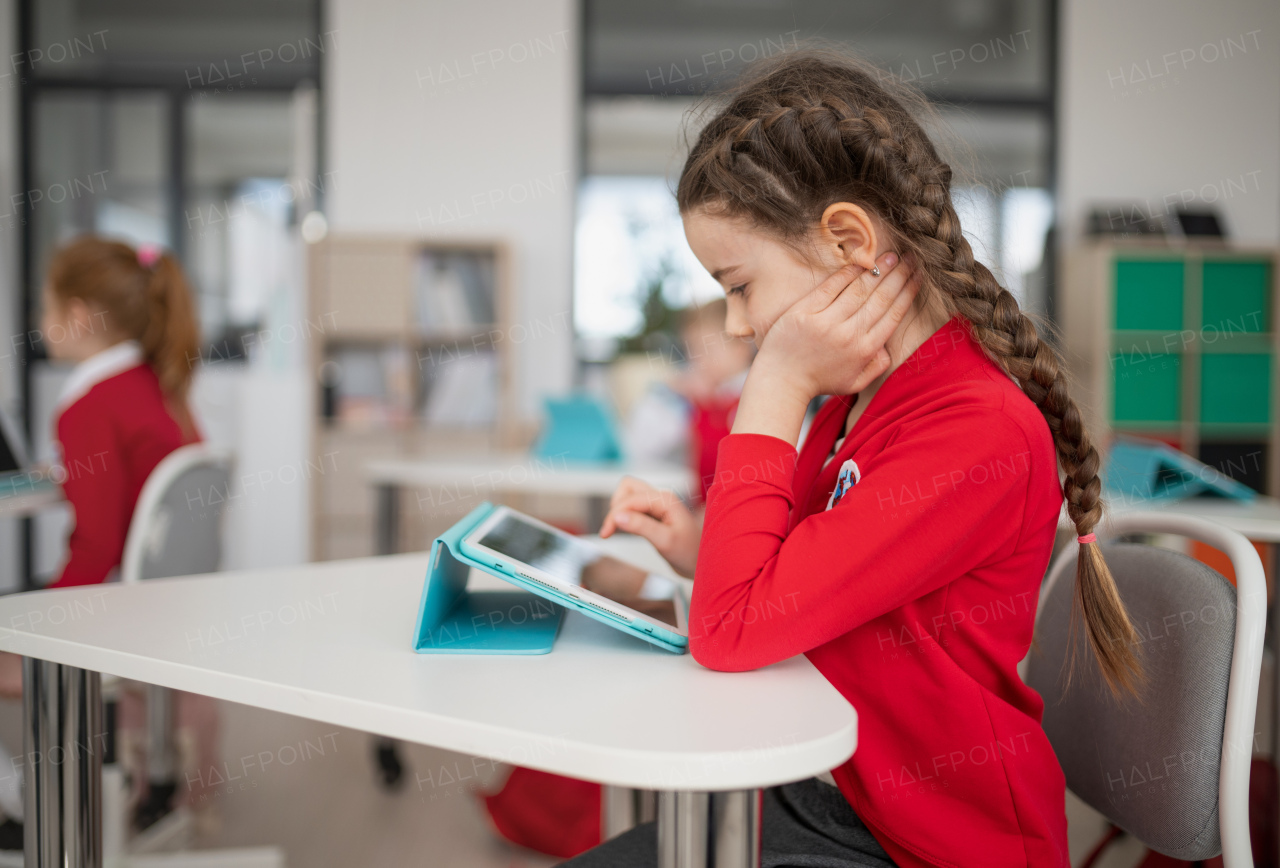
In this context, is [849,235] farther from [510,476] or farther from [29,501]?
Result: [29,501]

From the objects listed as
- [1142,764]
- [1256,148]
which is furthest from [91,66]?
[1256,148]

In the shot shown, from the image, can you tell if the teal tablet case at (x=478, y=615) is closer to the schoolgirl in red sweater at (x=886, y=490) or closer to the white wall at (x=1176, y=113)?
the schoolgirl in red sweater at (x=886, y=490)

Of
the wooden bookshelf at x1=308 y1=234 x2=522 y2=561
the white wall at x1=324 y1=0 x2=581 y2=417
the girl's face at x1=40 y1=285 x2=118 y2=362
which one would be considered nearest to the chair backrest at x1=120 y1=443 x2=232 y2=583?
the girl's face at x1=40 y1=285 x2=118 y2=362

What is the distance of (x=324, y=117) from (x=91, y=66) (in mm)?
1167

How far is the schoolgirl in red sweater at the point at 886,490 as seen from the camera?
0.65m

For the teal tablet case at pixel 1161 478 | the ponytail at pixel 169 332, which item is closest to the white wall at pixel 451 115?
the ponytail at pixel 169 332

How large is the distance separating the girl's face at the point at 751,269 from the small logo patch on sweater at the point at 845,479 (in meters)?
0.14

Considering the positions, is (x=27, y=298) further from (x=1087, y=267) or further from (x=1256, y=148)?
(x=1256, y=148)

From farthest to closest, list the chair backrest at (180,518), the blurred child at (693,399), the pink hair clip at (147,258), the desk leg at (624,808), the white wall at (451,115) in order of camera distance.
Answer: the white wall at (451,115)
the blurred child at (693,399)
the pink hair clip at (147,258)
the chair backrest at (180,518)
the desk leg at (624,808)

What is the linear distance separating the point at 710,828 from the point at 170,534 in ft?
4.23

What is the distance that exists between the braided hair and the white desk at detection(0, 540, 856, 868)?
0.94 ft

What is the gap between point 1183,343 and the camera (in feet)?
13.0

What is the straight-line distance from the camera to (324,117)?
13.9 feet

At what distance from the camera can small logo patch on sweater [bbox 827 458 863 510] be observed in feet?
2.44
